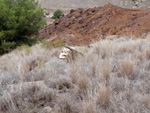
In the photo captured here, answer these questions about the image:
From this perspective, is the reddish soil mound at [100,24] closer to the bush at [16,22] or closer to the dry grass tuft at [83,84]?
the bush at [16,22]

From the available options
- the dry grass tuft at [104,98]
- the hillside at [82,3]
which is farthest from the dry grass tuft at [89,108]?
the hillside at [82,3]

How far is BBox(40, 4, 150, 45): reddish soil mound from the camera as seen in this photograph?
10547 millimetres

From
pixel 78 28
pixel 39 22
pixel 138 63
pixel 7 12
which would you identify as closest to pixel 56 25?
pixel 78 28

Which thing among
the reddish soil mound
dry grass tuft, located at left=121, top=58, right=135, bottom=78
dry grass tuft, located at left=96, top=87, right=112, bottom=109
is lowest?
dry grass tuft, located at left=96, top=87, right=112, bottom=109

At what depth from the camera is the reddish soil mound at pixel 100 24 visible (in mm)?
10547

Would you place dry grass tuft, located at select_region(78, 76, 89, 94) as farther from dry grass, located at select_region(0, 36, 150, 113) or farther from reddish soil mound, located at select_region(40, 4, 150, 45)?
reddish soil mound, located at select_region(40, 4, 150, 45)

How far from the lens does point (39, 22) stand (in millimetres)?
10562

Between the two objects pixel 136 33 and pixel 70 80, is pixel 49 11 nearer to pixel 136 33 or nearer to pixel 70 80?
pixel 136 33

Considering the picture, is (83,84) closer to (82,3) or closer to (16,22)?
(16,22)

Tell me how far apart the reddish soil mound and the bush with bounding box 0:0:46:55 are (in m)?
2.28

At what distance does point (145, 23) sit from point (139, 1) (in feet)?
169

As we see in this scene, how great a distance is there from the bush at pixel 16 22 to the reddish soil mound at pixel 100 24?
2280 mm

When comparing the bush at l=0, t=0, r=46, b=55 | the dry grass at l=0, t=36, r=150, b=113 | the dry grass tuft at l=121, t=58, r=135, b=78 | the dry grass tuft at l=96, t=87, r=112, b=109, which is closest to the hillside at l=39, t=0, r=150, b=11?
the bush at l=0, t=0, r=46, b=55

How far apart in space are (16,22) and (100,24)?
7062 mm
